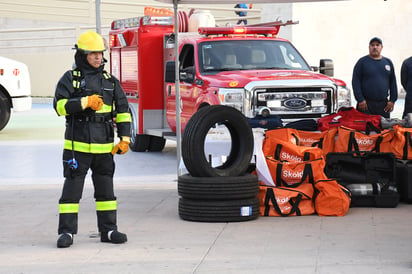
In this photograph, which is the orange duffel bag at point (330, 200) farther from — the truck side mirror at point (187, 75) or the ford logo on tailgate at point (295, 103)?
the truck side mirror at point (187, 75)

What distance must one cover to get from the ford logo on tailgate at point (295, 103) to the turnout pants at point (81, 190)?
5.24 meters

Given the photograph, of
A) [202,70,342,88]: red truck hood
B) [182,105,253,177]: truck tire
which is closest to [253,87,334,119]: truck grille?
[202,70,342,88]: red truck hood

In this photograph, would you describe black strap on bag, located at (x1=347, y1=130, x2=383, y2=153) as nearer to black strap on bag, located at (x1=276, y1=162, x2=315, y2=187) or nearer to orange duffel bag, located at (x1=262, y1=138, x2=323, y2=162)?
orange duffel bag, located at (x1=262, y1=138, x2=323, y2=162)

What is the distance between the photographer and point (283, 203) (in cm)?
920

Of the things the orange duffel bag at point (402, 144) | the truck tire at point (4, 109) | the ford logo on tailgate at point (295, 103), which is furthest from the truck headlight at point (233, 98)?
the truck tire at point (4, 109)

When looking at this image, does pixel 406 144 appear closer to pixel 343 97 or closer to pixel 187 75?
pixel 343 97

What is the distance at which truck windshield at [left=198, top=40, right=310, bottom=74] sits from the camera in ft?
45.6

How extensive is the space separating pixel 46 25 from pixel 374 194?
1074 inches

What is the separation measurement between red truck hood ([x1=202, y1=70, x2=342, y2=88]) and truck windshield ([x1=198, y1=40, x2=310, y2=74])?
0.29m

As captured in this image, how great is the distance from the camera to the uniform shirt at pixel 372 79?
1295cm

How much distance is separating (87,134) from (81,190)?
50 centimetres

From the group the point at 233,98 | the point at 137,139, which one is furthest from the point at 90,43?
the point at 137,139

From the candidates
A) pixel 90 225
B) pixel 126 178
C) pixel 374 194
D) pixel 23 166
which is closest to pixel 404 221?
pixel 374 194

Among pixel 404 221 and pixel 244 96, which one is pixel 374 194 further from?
pixel 244 96
